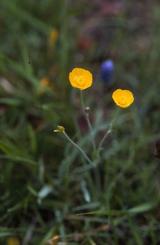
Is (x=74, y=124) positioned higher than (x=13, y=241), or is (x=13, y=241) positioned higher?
(x=74, y=124)

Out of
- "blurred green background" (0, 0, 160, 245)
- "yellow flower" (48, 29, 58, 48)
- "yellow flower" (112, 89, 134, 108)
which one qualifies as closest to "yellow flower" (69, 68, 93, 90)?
"yellow flower" (112, 89, 134, 108)

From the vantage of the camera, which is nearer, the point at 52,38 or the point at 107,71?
the point at 107,71

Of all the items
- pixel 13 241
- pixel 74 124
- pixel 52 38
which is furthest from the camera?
pixel 52 38

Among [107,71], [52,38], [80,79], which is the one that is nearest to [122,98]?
[80,79]

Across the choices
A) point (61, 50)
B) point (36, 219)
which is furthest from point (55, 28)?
point (36, 219)

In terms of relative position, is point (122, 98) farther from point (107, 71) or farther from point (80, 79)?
point (107, 71)

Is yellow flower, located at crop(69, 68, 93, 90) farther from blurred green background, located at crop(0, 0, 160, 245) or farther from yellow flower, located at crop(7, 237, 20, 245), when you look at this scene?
yellow flower, located at crop(7, 237, 20, 245)

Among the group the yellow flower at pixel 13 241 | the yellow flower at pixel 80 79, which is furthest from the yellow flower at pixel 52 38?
the yellow flower at pixel 13 241
